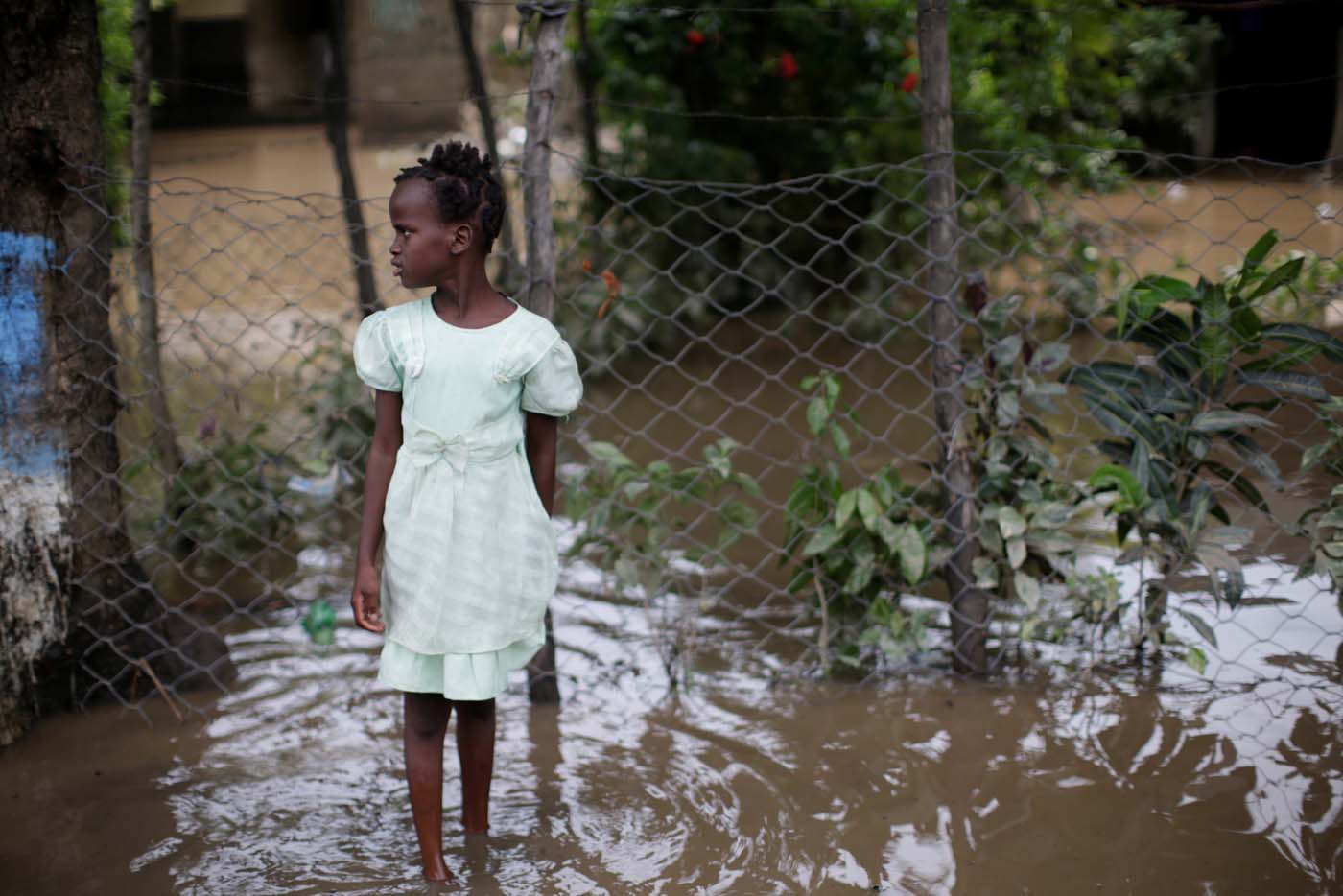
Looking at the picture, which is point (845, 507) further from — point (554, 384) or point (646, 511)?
point (554, 384)

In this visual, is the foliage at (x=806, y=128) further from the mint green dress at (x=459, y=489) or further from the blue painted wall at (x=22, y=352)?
the mint green dress at (x=459, y=489)

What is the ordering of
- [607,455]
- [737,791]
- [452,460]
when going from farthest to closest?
1. [607,455]
2. [737,791]
3. [452,460]

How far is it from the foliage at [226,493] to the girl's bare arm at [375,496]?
61.6 inches

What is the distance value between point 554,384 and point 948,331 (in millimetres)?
1254

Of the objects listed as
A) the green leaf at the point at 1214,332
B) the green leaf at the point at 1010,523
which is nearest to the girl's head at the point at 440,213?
the green leaf at the point at 1010,523

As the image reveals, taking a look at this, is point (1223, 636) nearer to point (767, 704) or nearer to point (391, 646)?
point (767, 704)

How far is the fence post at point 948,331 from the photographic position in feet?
10.4

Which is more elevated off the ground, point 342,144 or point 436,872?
point 342,144

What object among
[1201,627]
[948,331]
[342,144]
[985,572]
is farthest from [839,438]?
[342,144]

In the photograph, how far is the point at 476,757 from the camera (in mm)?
2598

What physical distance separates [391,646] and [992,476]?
1.58 metres

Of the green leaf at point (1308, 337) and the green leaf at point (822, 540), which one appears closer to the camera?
the green leaf at point (1308, 337)

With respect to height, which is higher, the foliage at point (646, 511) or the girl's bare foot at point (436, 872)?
the foliage at point (646, 511)

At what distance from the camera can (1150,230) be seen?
8.89m
